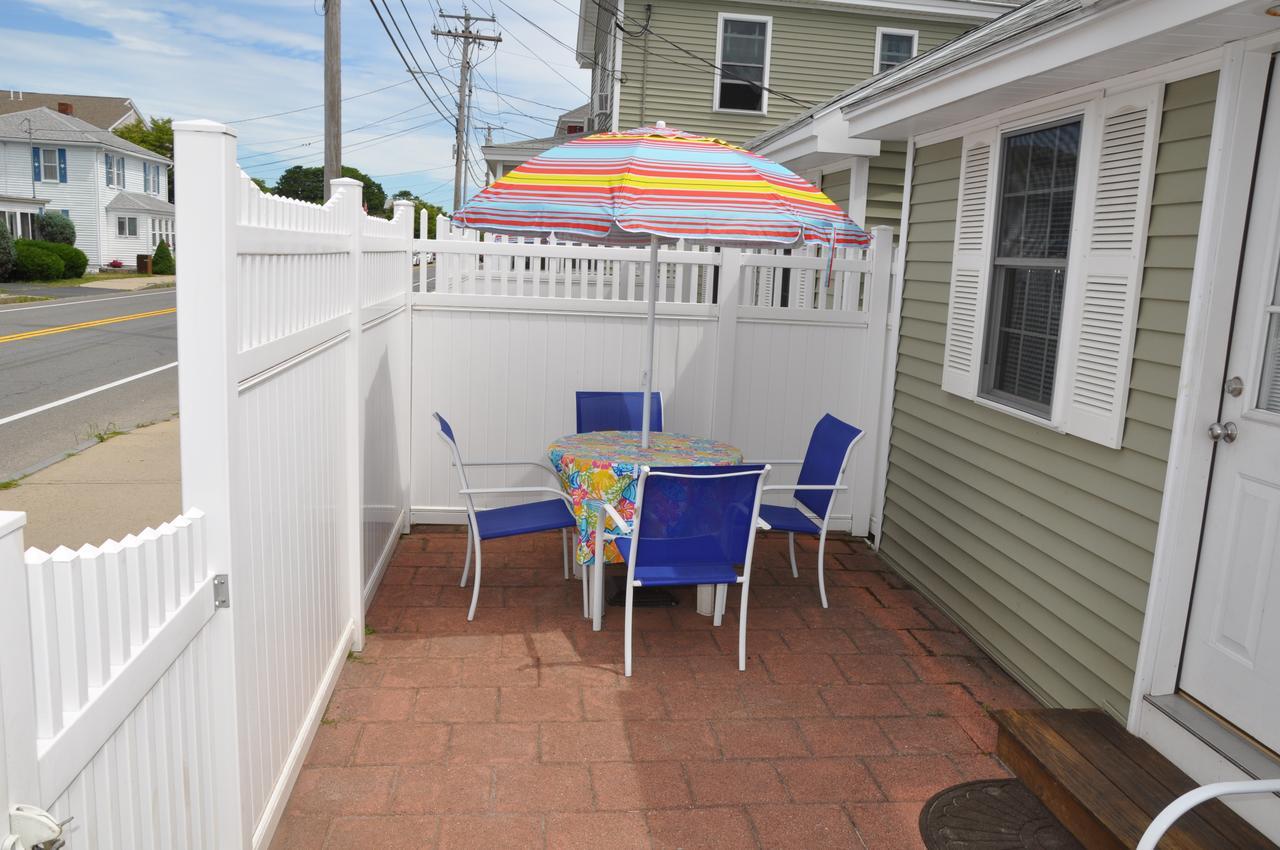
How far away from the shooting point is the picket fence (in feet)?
5.31

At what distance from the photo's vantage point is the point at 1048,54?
3654 millimetres

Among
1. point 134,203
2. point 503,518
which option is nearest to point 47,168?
point 134,203

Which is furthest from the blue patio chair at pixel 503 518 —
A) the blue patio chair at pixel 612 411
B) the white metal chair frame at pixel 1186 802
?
the white metal chair frame at pixel 1186 802

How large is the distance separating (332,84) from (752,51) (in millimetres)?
6992

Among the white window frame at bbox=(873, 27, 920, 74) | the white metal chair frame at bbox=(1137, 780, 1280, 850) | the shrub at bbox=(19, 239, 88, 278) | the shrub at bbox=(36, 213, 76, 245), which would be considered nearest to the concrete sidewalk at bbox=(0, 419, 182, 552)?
the white metal chair frame at bbox=(1137, 780, 1280, 850)

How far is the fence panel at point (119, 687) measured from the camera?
137 cm

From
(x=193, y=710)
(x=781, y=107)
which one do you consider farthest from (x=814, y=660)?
(x=781, y=107)

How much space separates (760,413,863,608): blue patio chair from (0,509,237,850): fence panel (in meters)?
3.11

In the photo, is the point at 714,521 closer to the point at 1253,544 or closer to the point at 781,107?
the point at 1253,544

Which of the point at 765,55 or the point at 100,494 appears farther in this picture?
the point at 765,55

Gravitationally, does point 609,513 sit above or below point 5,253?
below

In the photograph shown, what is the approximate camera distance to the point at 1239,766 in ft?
9.59

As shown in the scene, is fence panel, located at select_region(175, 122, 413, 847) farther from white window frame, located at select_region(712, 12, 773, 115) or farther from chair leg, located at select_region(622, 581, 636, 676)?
white window frame, located at select_region(712, 12, 773, 115)

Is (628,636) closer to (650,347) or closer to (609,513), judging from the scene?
(609,513)
